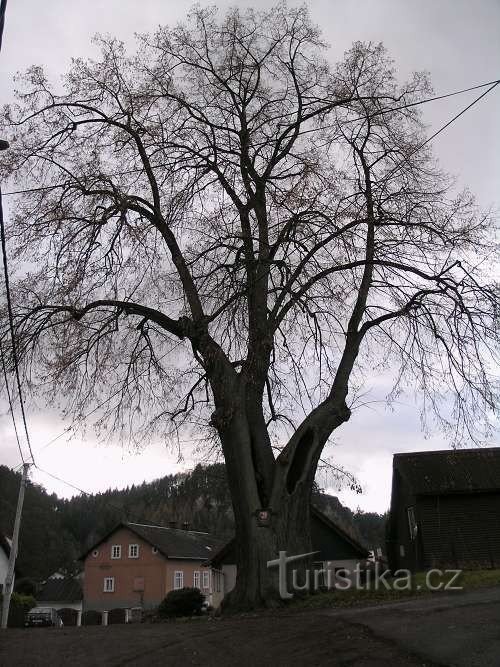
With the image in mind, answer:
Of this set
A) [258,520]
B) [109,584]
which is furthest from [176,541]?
[258,520]

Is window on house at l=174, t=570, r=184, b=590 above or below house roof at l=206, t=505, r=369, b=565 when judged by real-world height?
below

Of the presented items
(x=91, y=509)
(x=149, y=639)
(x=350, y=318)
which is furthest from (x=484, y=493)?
(x=91, y=509)

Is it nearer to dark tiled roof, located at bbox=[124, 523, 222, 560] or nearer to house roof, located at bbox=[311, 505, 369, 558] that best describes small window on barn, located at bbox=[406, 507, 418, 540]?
house roof, located at bbox=[311, 505, 369, 558]

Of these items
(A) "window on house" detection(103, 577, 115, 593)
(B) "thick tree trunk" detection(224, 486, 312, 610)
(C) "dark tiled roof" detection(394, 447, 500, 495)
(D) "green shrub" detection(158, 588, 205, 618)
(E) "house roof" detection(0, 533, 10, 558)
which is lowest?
(A) "window on house" detection(103, 577, 115, 593)

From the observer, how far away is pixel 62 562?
92750 mm

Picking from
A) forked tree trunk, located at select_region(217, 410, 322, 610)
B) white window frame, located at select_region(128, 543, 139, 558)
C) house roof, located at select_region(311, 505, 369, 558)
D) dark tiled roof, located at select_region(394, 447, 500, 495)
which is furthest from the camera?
white window frame, located at select_region(128, 543, 139, 558)

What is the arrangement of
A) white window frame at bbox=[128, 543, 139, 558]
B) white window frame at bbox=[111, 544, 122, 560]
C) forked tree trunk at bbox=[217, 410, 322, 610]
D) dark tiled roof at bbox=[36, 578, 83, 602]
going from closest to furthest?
forked tree trunk at bbox=[217, 410, 322, 610] → white window frame at bbox=[128, 543, 139, 558] → white window frame at bbox=[111, 544, 122, 560] → dark tiled roof at bbox=[36, 578, 83, 602]

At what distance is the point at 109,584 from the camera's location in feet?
186

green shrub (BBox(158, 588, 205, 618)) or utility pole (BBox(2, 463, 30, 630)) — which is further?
utility pole (BBox(2, 463, 30, 630))

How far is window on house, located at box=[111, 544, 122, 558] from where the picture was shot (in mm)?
56969

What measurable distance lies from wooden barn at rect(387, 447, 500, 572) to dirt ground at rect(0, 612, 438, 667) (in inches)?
738

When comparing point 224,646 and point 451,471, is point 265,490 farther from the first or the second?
point 451,471

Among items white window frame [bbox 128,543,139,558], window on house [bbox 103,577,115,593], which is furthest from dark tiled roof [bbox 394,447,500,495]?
window on house [bbox 103,577,115,593]

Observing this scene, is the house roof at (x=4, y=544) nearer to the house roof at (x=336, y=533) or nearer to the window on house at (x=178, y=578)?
the house roof at (x=336, y=533)
